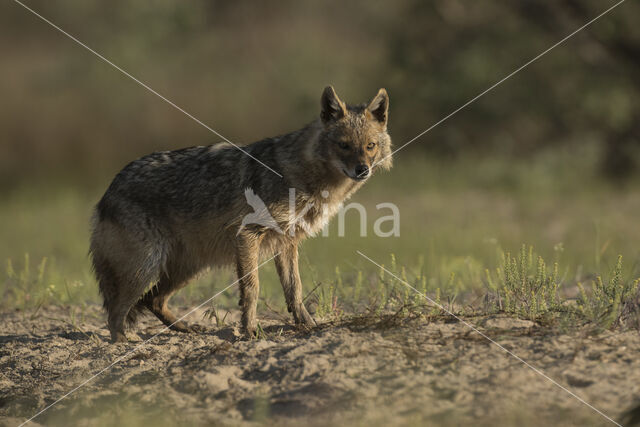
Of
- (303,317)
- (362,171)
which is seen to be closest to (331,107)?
(362,171)

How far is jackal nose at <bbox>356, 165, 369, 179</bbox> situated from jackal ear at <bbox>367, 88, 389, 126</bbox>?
749 millimetres

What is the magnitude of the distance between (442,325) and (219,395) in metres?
1.61

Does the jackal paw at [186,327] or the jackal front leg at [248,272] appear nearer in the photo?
the jackal front leg at [248,272]

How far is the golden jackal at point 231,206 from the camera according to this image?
6.27 meters

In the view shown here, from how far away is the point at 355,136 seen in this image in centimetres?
638

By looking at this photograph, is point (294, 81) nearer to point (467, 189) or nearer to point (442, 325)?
point (467, 189)

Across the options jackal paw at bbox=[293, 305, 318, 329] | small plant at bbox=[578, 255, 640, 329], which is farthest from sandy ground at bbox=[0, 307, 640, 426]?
jackal paw at bbox=[293, 305, 318, 329]

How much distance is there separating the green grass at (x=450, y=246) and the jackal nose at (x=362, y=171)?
2.39ft

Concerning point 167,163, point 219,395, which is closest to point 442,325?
point 219,395

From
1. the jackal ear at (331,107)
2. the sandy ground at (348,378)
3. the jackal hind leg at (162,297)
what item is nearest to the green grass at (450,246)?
the jackal hind leg at (162,297)

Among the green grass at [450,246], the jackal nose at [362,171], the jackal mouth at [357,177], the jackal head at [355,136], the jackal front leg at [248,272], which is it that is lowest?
the green grass at [450,246]

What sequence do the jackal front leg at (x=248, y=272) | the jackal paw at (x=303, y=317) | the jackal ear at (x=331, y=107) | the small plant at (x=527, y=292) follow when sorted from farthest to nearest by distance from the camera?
the jackal ear at (x=331, y=107) < the jackal paw at (x=303, y=317) < the jackal front leg at (x=248, y=272) < the small plant at (x=527, y=292)

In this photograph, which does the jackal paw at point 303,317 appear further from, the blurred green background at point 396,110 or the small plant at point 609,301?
the blurred green background at point 396,110

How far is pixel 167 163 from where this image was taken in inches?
263
